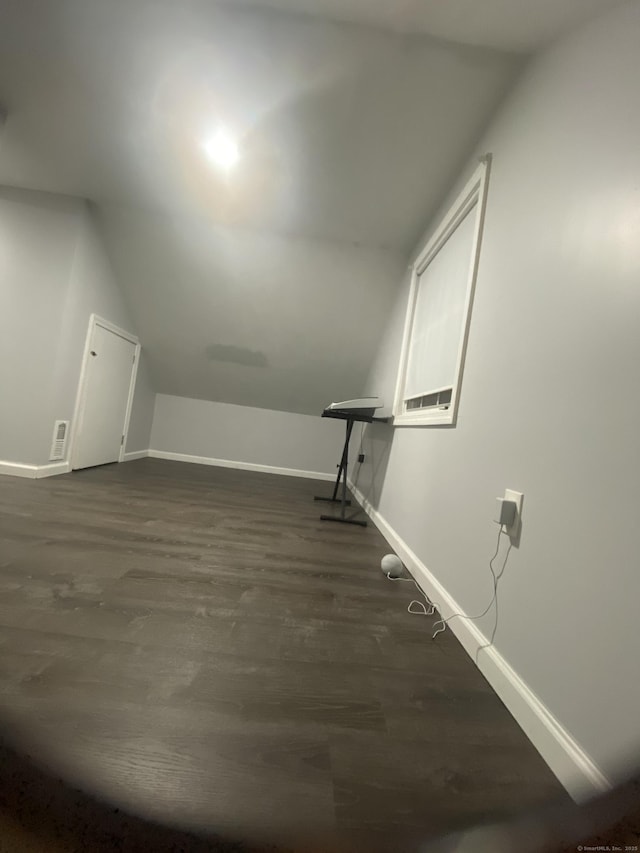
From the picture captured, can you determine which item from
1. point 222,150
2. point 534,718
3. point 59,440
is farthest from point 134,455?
point 534,718

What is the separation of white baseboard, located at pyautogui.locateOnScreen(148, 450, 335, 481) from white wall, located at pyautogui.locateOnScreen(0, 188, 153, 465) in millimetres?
2026

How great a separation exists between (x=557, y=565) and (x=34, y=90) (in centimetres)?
317

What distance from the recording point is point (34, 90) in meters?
2.12

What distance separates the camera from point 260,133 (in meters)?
2.16

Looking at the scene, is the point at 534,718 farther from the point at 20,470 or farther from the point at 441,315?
the point at 20,470

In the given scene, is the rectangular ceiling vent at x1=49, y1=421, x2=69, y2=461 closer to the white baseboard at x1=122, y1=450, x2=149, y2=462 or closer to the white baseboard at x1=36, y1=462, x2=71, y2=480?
the white baseboard at x1=36, y1=462, x2=71, y2=480

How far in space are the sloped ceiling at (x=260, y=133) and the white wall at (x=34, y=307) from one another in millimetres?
200

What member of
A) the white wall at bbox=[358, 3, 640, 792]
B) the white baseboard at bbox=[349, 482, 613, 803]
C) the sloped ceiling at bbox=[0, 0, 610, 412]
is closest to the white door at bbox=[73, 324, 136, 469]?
the sloped ceiling at bbox=[0, 0, 610, 412]

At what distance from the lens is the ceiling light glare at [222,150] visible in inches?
87.4

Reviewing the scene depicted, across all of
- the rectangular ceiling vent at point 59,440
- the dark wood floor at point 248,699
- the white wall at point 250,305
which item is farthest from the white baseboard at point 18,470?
the white wall at point 250,305

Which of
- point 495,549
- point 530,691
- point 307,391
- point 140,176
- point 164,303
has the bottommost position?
point 530,691

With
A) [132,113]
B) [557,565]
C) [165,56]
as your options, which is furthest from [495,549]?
[132,113]

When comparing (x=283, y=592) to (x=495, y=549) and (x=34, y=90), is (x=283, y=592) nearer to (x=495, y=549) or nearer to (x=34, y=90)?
(x=495, y=549)

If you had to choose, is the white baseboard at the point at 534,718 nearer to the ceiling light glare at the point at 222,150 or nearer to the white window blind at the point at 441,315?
the white window blind at the point at 441,315
